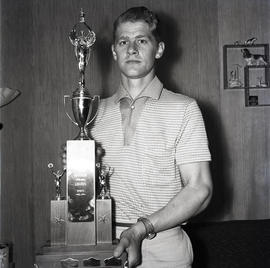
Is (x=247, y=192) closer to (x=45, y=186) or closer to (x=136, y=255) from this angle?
(x=45, y=186)

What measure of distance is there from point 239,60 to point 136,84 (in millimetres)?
1691

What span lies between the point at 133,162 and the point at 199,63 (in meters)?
1.71

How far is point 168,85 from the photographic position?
9.54 feet

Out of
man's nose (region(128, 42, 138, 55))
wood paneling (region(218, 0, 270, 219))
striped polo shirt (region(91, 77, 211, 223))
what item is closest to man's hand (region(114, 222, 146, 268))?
striped polo shirt (region(91, 77, 211, 223))

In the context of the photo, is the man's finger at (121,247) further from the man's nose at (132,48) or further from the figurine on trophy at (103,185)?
the man's nose at (132,48)

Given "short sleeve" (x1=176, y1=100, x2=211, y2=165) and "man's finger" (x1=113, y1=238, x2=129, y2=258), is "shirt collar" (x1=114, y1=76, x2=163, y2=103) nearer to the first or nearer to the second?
"short sleeve" (x1=176, y1=100, x2=211, y2=165)

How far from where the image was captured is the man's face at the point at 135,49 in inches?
59.9

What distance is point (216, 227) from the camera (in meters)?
2.48

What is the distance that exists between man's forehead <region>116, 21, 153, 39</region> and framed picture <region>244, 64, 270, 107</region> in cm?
165

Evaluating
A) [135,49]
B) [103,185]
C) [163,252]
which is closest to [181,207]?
[163,252]

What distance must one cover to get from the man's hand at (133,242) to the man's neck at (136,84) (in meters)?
0.56

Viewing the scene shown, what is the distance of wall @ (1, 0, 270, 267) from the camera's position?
9.02 ft

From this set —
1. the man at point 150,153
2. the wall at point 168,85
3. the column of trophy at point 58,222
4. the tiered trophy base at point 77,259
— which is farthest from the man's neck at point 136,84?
the wall at point 168,85

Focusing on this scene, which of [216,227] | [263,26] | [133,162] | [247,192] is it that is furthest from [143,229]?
[263,26]
